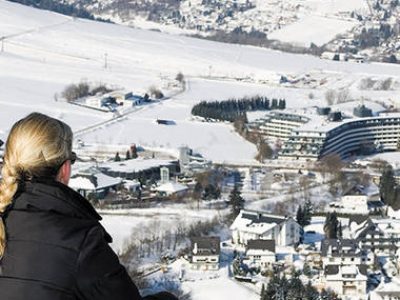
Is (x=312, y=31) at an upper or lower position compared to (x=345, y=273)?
upper

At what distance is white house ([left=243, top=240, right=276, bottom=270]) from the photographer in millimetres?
5285

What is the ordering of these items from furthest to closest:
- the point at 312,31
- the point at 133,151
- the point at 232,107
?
the point at 312,31
the point at 232,107
the point at 133,151

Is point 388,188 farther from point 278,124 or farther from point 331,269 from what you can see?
point 278,124

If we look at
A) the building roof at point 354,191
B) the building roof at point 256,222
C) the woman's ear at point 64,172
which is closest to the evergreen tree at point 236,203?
the building roof at point 256,222

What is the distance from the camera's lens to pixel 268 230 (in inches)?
229

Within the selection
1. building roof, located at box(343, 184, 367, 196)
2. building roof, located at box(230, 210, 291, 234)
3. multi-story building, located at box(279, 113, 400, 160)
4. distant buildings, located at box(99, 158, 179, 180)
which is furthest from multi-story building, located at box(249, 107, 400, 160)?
building roof, located at box(230, 210, 291, 234)

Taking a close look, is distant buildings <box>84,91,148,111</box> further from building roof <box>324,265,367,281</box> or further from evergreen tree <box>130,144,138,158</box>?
building roof <box>324,265,367,281</box>

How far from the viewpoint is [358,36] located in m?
21.5

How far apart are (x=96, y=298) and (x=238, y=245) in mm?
5231

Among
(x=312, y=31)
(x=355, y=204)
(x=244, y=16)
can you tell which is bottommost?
(x=355, y=204)

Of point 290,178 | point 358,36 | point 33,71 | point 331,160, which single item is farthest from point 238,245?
point 358,36

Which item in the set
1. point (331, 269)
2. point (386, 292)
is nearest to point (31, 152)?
point (386, 292)

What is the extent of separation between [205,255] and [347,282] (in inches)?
32.1

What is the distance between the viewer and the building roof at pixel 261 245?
17.7 ft
